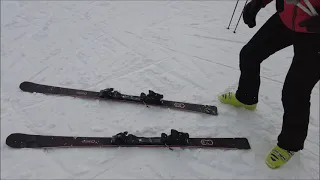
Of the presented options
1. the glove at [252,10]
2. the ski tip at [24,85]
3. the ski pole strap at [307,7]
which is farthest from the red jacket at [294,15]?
the ski tip at [24,85]

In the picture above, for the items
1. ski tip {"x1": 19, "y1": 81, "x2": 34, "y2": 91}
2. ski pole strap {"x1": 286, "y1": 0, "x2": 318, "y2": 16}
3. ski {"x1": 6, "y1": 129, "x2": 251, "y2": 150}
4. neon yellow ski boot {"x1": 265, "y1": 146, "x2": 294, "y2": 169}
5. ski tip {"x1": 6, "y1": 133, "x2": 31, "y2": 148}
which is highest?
ski pole strap {"x1": 286, "y1": 0, "x2": 318, "y2": 16}

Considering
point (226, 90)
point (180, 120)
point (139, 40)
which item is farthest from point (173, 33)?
point (180, 120)

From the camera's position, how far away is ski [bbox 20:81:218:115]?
224cm

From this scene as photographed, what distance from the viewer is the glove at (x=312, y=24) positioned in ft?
4.15

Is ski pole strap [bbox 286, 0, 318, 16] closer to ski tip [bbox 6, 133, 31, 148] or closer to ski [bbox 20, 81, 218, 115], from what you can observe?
ski [bbox 20, 81, 218, 115]

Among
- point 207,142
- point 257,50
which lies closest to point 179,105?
point 207,142

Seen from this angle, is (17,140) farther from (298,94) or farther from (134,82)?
(298,94)

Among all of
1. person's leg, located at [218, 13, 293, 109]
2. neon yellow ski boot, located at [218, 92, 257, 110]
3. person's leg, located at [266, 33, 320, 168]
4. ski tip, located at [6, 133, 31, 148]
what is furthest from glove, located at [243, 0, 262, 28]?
ski tip, located at [6, 133, 31, 148]

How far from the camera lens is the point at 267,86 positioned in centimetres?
263

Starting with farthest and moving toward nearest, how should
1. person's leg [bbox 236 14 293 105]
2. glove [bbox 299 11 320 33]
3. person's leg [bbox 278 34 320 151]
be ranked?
person's leg [bbox 236 14 293 105] → person's leg [bbox 278 34 320 151] → glove [bbox 299 11 320 33]

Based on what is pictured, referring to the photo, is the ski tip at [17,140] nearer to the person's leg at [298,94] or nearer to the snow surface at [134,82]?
the snow surface at [134,82]

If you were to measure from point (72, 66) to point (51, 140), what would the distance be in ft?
3.38

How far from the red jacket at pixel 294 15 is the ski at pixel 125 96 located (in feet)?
3.16

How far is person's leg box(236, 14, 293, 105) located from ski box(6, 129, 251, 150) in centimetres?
43
